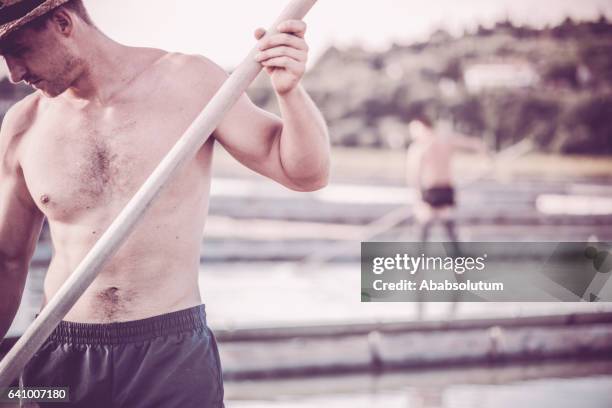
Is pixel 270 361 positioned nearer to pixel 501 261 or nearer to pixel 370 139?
pixel 501 261

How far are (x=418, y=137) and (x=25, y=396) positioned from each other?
Answer: 21.4 ft

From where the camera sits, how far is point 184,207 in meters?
1.77

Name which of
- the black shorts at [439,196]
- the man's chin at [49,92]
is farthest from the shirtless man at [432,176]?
the man's chin at [49,92]

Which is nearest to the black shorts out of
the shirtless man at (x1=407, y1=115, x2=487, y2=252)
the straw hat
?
the shirtless man at (x1=407, y1=115, x2=487, y2=252)

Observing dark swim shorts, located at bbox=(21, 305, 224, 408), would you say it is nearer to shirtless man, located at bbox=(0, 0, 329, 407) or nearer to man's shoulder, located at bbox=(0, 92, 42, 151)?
shirtless man, located at bbox=(0, 0, 329, 407)

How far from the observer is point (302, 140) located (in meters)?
1.60

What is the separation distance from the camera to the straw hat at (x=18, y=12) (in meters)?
1.66

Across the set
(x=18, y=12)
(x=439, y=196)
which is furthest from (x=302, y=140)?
(x=439, y=196)

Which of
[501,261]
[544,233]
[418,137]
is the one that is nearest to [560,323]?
[418,137]

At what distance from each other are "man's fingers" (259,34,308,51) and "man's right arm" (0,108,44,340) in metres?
0.65

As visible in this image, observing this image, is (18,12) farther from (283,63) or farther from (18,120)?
(283,63)

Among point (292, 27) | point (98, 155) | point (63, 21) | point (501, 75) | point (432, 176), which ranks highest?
point (501, 75)

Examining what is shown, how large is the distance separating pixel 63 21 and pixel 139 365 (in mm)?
654

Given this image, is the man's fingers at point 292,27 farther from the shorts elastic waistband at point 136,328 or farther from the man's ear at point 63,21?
the shorts elastic waistband at point 136,328
